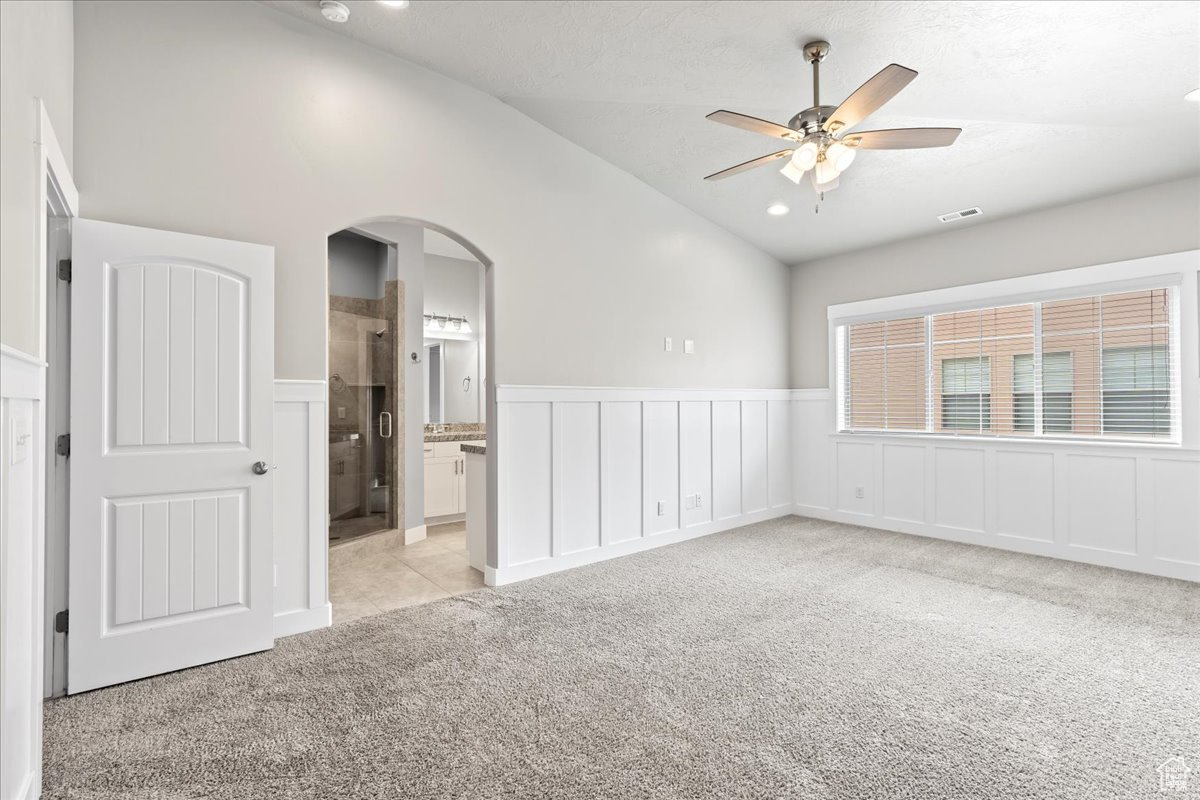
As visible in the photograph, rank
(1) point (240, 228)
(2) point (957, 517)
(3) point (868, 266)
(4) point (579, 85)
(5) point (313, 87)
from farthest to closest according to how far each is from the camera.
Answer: (3) point (868, 266), (2) point (957, 517), (4) point (579, 85), (5) point (313, 87), (1) point (240, 228)

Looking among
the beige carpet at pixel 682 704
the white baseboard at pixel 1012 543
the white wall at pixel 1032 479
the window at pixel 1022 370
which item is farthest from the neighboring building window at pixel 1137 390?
the beige carpet at pixel 682 704

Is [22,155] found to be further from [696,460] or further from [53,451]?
[696,460]

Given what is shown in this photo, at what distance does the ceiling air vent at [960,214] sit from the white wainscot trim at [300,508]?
469 centimetres

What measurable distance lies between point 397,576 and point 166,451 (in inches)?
74.0

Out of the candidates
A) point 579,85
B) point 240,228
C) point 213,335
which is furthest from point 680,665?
point 579,85

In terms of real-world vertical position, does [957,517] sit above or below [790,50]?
below

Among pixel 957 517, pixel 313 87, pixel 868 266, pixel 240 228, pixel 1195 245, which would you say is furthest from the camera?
pixel 868 266

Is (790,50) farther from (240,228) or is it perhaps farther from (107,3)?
(107,3)

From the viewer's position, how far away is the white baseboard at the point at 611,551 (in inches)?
153

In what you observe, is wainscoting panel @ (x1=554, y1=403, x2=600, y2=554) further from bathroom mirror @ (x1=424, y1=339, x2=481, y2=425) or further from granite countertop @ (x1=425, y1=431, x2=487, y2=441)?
bathroom mirror @ (x1=424, y1=339, x2=481, y2=425)

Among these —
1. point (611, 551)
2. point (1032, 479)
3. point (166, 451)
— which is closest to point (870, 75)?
point (1032, 479)

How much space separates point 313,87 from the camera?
3.19 m

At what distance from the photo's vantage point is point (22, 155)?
68.3 inches

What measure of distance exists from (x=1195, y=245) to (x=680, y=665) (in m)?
4.30
